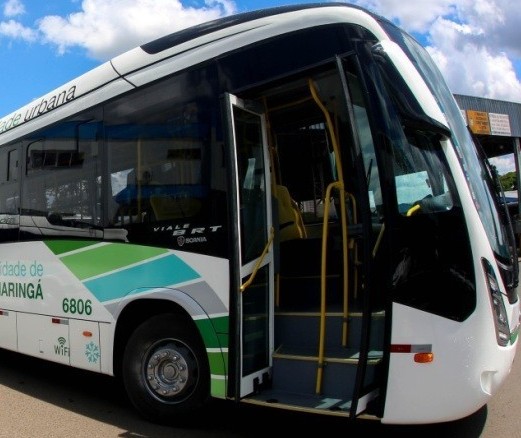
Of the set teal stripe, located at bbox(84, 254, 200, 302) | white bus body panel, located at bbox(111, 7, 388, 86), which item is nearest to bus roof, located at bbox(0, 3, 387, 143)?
white bus body panel, located at bbox(111, 7, 388, 86)

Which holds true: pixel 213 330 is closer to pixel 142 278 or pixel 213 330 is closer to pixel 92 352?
pixel 142 278

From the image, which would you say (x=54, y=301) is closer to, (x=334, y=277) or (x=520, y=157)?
(x=334, y=277)

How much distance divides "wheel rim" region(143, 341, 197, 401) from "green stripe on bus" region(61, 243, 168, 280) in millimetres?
→ 745

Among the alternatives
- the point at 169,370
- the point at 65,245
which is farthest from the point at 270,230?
the point at 65,245

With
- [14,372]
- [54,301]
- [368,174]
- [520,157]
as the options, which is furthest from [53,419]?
[520,157]

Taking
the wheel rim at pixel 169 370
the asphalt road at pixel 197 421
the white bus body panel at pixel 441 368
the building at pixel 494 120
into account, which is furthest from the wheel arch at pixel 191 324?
the building at pixel 494 120

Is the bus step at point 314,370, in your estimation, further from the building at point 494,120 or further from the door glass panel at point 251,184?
the building at point 494,120

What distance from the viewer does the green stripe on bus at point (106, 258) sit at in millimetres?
4742

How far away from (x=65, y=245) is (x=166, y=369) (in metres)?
1.70

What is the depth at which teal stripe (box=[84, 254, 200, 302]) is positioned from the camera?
448cm

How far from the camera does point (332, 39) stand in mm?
3812

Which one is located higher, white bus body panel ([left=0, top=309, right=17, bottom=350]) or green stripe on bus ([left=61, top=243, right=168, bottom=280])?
green stripe on bus ([left=61, top=243, right=168, bottom=280])

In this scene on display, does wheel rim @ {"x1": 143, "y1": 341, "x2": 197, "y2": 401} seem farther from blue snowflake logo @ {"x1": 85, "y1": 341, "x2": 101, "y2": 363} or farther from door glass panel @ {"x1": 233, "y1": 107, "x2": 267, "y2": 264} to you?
door glass panel @ {"x1": 233, "y1": 107, "x2": 267, "y2": 264}

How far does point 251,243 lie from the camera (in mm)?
4309
